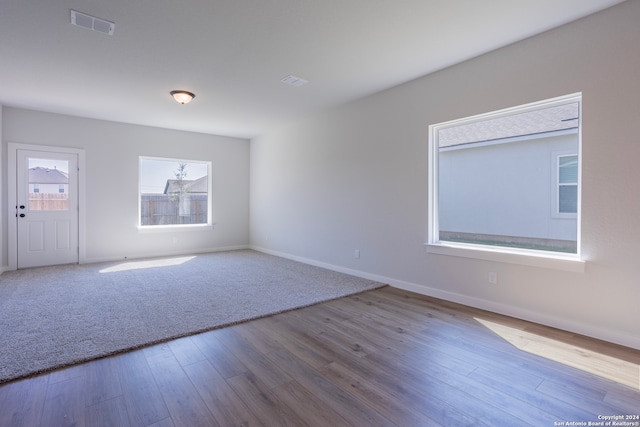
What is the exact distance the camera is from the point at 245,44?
3.03 meters

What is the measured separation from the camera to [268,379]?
1978 millimetres

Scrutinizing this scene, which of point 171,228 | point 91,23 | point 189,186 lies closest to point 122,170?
point 189,186

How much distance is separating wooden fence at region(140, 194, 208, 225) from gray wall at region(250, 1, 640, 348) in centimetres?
260

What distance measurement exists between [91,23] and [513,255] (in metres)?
4.39

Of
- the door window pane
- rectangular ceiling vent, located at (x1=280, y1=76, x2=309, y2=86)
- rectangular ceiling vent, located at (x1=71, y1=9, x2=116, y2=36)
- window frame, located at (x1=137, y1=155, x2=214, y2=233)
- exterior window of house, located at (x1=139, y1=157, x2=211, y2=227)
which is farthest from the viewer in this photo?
exterior window of house, located at (x1=139, y1=157, x2=211, y2=227)

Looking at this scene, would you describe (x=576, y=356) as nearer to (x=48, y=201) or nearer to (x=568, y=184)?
(x=568, y=184)

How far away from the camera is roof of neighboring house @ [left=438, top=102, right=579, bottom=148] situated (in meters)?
2.91

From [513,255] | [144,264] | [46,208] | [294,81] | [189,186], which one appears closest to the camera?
[513,255]

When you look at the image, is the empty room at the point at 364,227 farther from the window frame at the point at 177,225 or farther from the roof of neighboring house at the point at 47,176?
the window frame at the point at 177,225

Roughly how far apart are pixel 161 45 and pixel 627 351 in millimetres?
4792

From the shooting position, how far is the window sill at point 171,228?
623 centimetres

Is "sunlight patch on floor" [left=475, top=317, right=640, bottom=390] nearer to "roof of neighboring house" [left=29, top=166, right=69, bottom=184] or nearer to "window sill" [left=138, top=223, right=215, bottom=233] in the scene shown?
"window sill" [left=138, top=223, right=215, bottom=233]

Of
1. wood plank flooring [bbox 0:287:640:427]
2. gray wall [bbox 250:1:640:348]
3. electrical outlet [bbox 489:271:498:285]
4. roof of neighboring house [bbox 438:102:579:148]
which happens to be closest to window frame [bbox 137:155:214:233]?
gray wall [bbox 250:1:640:348]

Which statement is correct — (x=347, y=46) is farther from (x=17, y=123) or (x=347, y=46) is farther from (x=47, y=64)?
(x=17, y=123)
